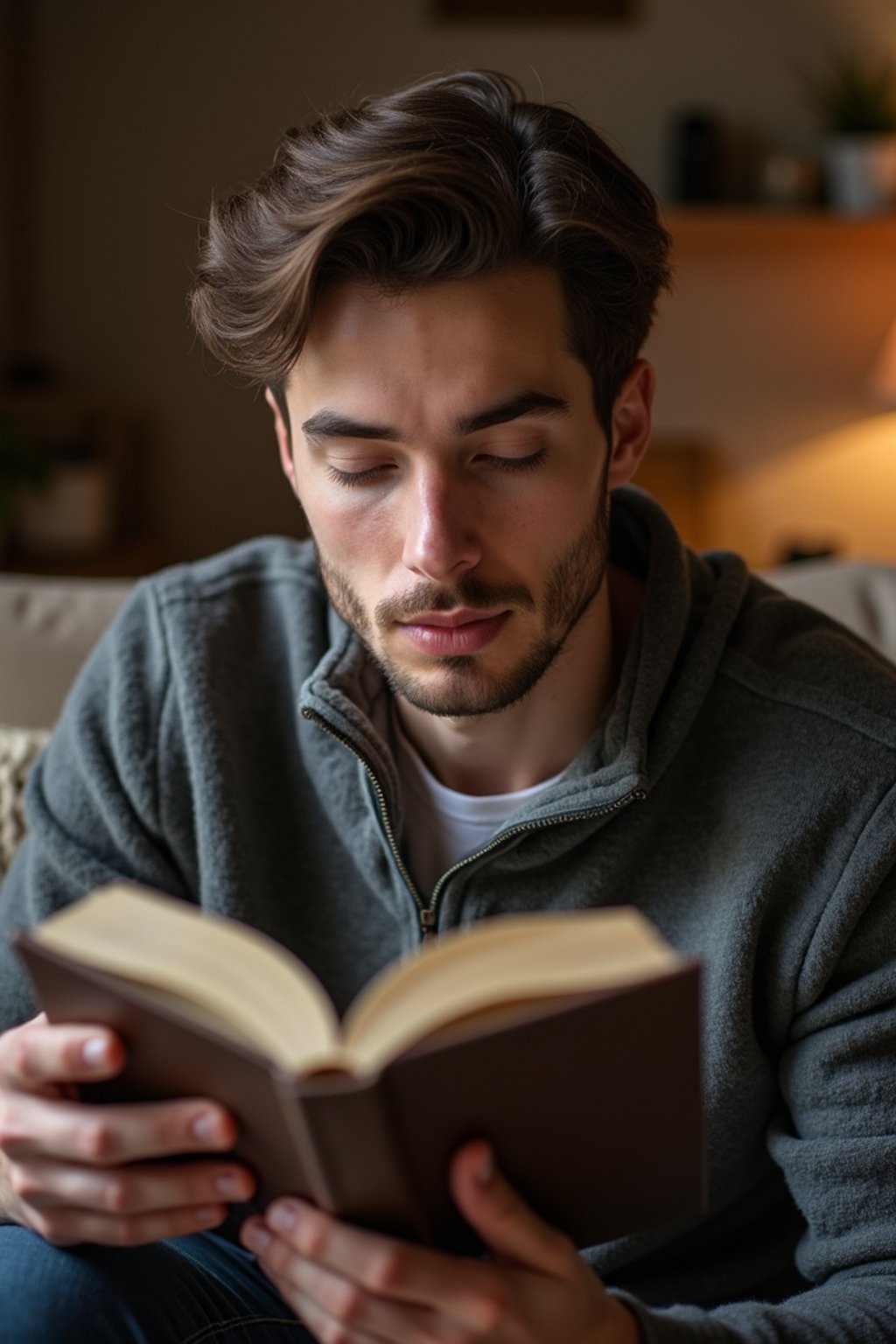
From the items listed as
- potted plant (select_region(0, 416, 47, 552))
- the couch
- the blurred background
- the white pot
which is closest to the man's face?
the couch

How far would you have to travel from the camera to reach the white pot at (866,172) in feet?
12.8

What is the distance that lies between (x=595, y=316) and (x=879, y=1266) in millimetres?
712

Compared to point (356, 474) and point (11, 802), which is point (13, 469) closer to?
point (11, 802)

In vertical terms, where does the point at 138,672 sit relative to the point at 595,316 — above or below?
below

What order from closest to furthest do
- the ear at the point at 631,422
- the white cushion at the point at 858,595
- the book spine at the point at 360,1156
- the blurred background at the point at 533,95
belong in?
the book spine at the point at 360,1156 < the ear at the point at 631,422 < the white cushion at the point at 858,595 < the blurred background at the point at 533,95

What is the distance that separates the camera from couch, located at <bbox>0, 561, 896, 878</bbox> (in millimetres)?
1601

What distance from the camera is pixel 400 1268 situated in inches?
31.6

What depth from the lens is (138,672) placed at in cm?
136

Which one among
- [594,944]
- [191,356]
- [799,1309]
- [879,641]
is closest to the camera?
[594,944]

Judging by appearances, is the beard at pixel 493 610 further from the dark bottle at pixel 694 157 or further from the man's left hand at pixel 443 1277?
the dark bottle at pixel 694 157

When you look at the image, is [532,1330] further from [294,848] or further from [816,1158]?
[294,848]

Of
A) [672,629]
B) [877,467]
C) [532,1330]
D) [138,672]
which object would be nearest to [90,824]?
[138,672]

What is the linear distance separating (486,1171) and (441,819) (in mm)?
510

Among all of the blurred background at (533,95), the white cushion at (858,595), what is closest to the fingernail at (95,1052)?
the white cushion at (858,595)
